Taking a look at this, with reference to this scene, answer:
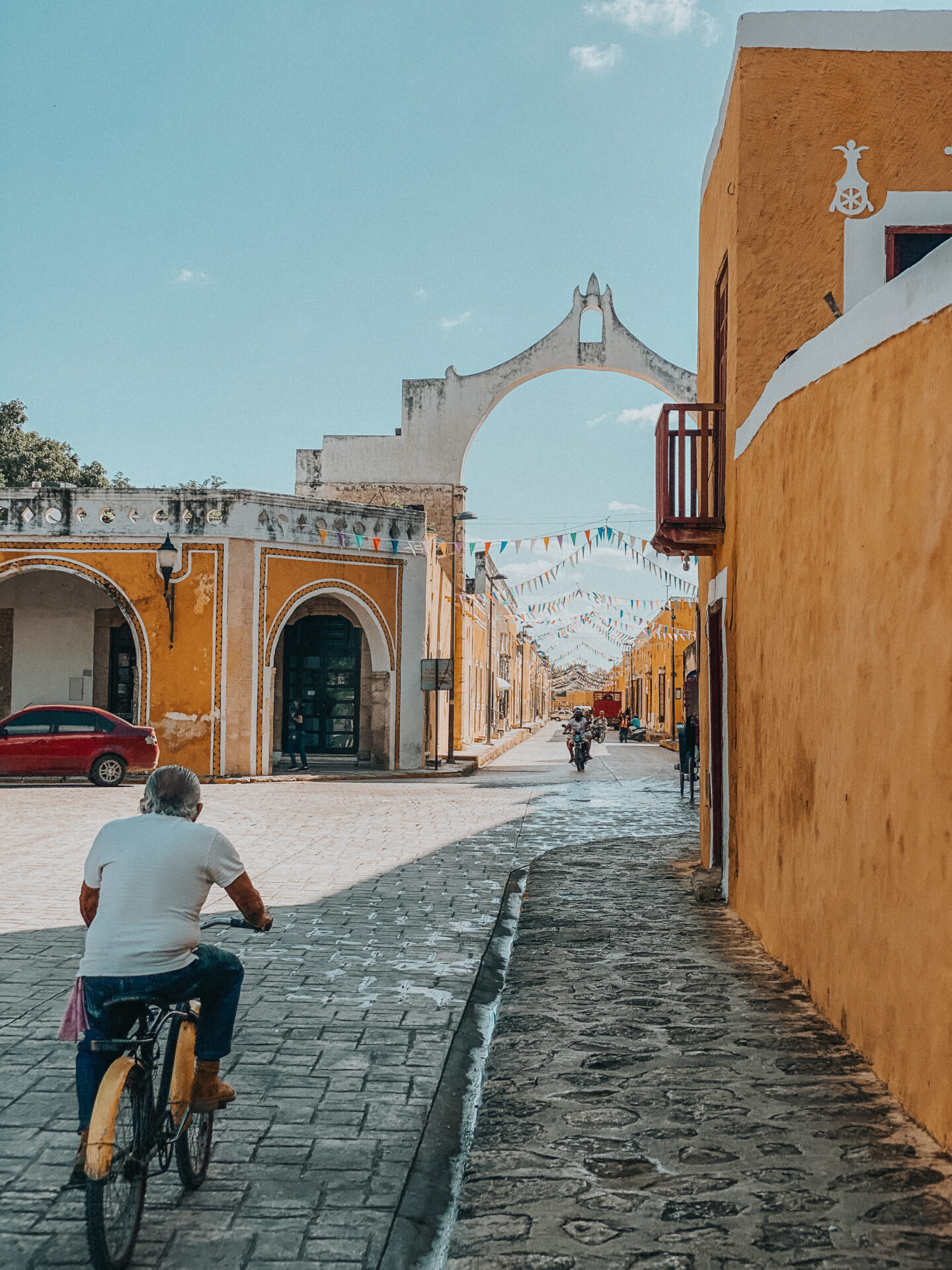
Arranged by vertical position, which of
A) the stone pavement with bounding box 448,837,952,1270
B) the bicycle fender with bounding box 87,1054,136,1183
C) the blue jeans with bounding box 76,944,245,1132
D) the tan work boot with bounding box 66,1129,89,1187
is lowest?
the stone pavement with bounding box 448,837,952,1270

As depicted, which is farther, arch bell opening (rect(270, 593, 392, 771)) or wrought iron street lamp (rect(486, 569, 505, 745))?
wrought iron street lamp (rect(486, 569, 505, 745))

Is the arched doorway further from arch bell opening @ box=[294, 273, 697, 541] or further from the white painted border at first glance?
the white painted border

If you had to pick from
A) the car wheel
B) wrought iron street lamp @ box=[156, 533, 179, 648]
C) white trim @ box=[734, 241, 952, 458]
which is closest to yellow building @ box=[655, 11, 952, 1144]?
white trim @ box=[734, 241, 952, 458]

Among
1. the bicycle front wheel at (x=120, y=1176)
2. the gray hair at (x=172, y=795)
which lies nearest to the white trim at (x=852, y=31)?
the gray hair at (x=172, y=795)

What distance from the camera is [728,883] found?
938 centimetres

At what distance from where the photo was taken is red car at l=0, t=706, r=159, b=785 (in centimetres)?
2008

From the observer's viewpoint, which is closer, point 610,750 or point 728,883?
point 728,883

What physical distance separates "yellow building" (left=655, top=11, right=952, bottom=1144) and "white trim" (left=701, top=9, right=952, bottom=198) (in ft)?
0.06

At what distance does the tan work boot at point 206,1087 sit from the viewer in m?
3.78

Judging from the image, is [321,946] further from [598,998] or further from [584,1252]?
[584,1252]

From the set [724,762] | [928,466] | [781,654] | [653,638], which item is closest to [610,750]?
[653,638]

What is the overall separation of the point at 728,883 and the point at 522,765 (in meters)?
21.7

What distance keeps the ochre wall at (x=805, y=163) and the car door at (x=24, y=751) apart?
14178mm

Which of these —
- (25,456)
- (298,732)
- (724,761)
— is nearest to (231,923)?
(724,761)
